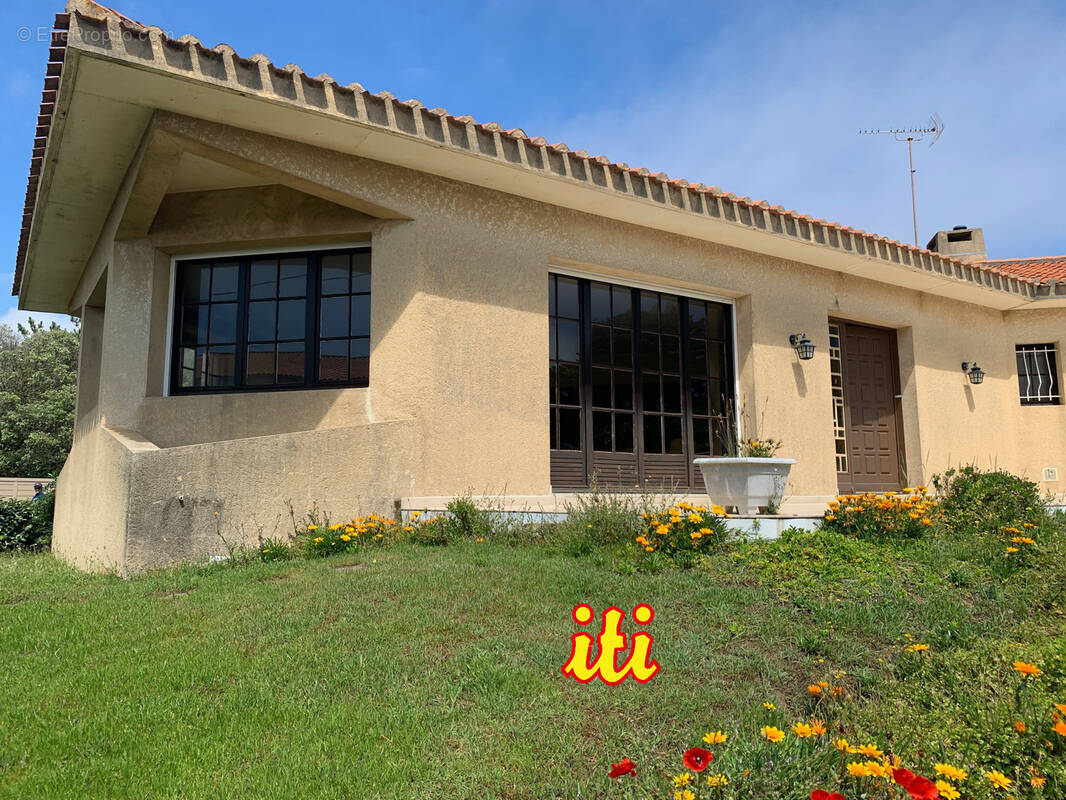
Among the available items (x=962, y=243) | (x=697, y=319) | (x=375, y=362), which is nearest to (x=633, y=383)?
(x=697, y=319)

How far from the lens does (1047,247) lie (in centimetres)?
1544

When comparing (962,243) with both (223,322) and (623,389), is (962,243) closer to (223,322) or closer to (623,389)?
(623,389)

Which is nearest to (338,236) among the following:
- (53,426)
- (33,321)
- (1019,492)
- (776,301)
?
(776,301)

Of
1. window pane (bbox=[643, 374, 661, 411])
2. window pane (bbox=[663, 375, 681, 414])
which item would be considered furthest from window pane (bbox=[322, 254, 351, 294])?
window pane (bbox=[663, 375, 681, 414])

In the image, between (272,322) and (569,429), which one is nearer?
(272,322)

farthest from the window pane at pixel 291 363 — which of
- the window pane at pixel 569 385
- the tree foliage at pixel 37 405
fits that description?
the tree foliage at pixel 37 405

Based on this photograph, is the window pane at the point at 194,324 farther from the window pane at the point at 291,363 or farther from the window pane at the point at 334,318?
the window pane at the point at 334,318

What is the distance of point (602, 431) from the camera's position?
9.30 meters

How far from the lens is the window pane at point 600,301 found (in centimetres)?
945

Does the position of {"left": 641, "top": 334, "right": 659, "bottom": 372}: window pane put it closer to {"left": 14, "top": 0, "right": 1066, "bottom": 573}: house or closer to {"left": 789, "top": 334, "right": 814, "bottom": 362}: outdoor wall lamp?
{"left": 14, "top": 0, "right": 1066, "bottom": 573}: house

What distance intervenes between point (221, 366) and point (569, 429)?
390cm

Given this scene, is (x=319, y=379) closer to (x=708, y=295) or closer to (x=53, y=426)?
(x=708, y=295)

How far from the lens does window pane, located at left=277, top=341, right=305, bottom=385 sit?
27.9ft

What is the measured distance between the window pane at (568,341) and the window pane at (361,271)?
2.24 metres
